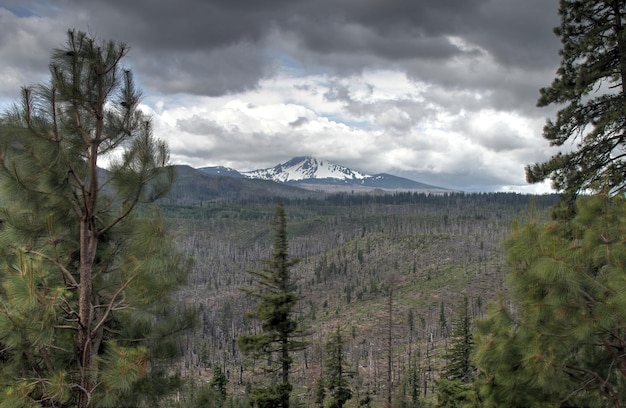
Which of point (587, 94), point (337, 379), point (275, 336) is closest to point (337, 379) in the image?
point (337, 379)

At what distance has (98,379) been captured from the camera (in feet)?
24.7

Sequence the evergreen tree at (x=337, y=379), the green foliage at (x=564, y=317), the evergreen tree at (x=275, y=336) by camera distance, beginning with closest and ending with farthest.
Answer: the green foliage at (x=564, y=317) → the evergreen tree at (x=275, y=336) → the evergreen tree at (x=337, y=379)

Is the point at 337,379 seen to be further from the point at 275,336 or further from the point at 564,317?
the point at 564,317

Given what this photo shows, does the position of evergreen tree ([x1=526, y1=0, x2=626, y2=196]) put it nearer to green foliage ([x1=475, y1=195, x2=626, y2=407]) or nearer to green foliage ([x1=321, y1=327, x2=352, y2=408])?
green foliage ([x1=475, y1=195, x2=626, y2=407])

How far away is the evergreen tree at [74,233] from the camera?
22.4ft

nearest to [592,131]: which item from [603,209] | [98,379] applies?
[603,209]

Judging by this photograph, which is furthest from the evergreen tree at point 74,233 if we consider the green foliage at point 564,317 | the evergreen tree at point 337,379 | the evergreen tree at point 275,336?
the evergreen tree at point 337,379

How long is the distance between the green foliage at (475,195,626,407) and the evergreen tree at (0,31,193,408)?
21.0ft

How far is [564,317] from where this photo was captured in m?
6.84

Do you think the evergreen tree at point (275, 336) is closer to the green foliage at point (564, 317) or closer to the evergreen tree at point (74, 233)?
the evergreen tree at point (74, 233)

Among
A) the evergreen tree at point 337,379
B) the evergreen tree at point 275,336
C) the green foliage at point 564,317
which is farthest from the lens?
the evergreen tree at point 337,379

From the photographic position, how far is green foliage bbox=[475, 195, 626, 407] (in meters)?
6.59

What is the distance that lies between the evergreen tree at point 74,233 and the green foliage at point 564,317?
639cm

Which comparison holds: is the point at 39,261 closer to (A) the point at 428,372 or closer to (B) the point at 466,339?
(B) the point at 466,339
